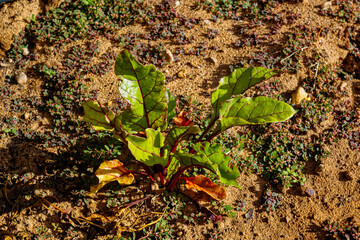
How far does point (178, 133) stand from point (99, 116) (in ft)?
2.16

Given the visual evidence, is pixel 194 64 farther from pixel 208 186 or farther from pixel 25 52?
pixel 25 52

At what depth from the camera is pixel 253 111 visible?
230cm

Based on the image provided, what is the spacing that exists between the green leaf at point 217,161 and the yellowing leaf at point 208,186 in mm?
478

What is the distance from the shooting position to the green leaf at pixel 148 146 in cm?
218

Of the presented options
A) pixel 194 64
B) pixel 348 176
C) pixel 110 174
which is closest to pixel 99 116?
pixel 110 174

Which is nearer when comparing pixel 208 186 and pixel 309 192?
pixel 208 186

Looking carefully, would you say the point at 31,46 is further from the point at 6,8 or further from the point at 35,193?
the point at 35,193

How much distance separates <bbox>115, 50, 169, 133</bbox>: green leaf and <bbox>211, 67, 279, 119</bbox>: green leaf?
425 mm

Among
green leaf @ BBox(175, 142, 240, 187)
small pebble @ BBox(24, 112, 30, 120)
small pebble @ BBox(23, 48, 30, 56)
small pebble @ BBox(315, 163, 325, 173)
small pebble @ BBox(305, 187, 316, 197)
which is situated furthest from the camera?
small pebble @ BBox(23, 48, 30, 56)

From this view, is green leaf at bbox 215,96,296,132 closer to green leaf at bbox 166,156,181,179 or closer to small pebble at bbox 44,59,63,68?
green leaf at bbox 166,156,181,179

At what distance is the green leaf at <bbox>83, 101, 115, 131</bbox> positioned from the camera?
8.06 ft

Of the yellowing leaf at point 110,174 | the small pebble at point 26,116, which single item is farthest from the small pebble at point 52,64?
the yellowing leaf at point 110,174

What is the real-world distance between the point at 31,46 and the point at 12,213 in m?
2.13

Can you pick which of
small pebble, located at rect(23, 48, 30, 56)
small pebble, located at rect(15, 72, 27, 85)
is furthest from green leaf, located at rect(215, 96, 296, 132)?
small pebble, located at rect(23, 48, 30, 56)
